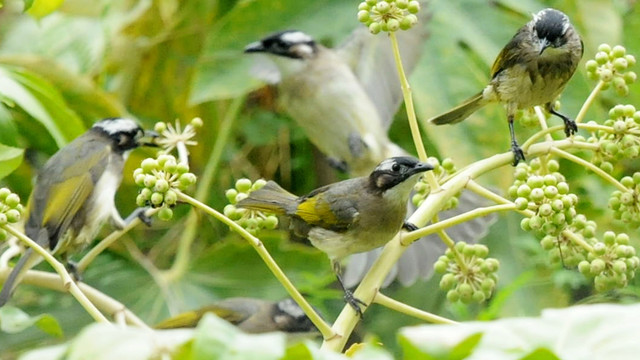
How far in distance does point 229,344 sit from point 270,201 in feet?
3.06

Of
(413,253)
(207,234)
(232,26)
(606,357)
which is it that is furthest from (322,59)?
(606,357)

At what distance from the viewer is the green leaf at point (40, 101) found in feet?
7.92

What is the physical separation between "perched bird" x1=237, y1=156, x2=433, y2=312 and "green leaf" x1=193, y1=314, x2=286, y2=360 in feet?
3.22

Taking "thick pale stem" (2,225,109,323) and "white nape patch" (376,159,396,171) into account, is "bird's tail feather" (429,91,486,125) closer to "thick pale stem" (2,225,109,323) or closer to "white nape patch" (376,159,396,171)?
"white nape patch" (376,159,396,171)

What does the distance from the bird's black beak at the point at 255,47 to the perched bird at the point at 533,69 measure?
3.85 ft

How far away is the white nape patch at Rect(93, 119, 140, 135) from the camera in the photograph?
2.86 metres

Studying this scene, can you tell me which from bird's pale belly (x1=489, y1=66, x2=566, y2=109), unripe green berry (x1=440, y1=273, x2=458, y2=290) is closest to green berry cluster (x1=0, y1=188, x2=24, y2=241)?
unripe green berry (x1=440, y1=273, x2=458, y2=290)

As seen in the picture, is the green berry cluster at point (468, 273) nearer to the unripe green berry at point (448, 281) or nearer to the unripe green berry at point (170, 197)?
the unripe green berry at point (448, 281)

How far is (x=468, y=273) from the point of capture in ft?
6.03

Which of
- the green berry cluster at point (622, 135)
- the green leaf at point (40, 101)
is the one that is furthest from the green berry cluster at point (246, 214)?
the green leaf at point (40, 101)

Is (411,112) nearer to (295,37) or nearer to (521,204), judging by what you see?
(521,204)

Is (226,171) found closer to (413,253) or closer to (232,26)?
(232,26)

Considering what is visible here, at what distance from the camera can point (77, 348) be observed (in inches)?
38.0

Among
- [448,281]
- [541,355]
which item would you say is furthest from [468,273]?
[541,355]
